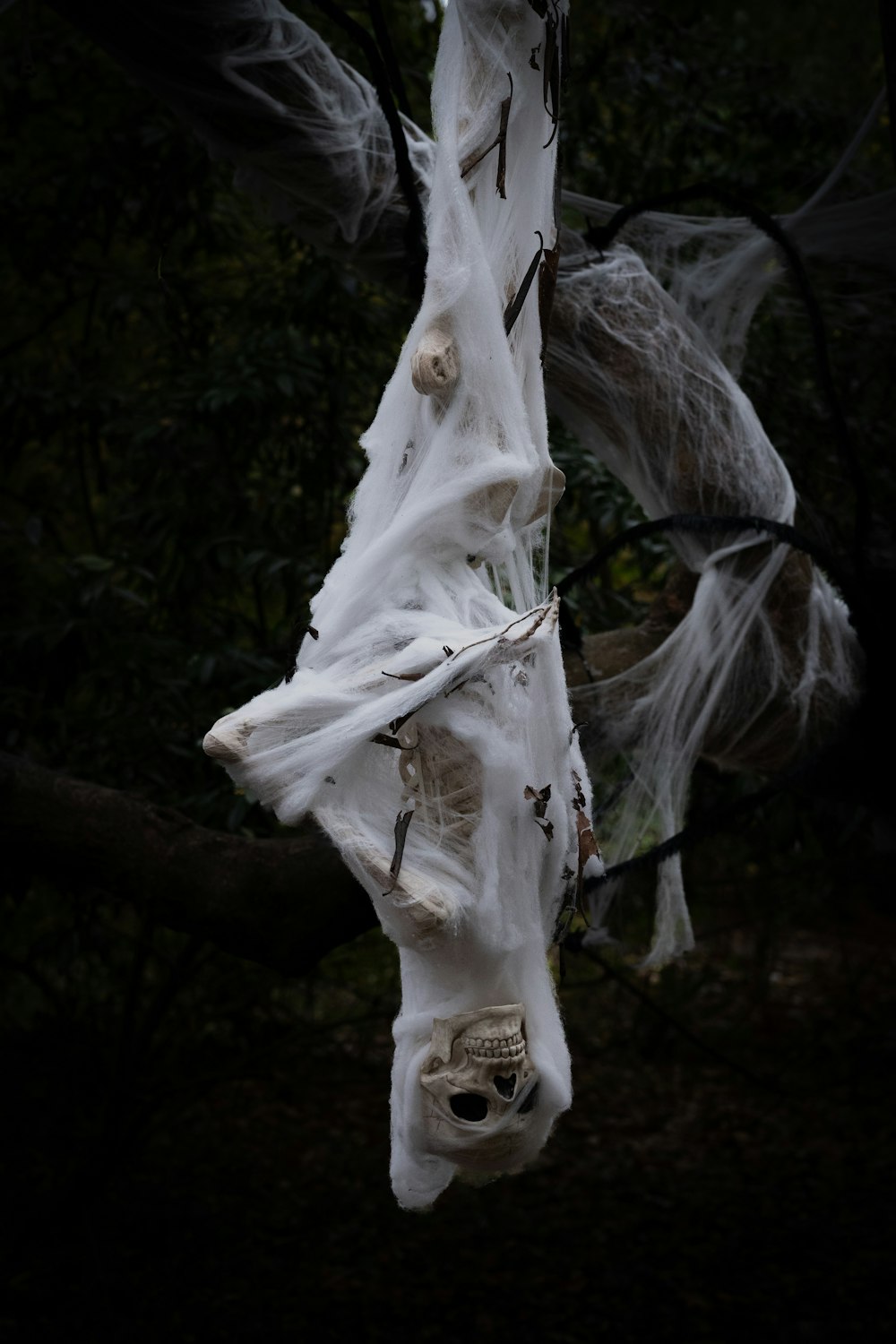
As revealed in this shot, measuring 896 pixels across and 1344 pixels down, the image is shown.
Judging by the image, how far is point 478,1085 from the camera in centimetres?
102

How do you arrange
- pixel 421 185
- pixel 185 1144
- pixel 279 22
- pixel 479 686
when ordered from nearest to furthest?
pixel 479 686, pixel 279 22, pixel 421 185, pixel 185 1144

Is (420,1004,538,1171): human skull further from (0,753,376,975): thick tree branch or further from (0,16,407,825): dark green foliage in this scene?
(0,16,407,825): dark green foliage

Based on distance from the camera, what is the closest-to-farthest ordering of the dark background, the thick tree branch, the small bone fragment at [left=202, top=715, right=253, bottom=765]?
the small bone fragment at [left=202, top=715, right=253, bottom=765] → the thick tree branch → the dark background

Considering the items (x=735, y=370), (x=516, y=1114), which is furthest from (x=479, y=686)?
(x=735, y=370)

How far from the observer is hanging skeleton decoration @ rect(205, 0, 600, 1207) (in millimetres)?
1012

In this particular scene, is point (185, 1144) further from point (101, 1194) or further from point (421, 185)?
point (421, 185)

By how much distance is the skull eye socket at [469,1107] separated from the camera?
103cm

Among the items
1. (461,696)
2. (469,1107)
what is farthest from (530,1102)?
(461,696)

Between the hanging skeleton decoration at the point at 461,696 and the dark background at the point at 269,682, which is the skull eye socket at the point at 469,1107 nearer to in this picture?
the hanging skeleton decoration at the point at 461,696

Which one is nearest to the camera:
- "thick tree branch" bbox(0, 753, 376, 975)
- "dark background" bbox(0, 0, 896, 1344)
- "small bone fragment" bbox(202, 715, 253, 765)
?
"small bone fragment" bbox(202, 715, 253, 765)

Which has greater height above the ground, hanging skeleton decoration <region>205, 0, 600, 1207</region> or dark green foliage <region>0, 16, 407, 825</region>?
hanging skeleton decoration <region>205, 0, 600, 1207</region>

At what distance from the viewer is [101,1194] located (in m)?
3.27

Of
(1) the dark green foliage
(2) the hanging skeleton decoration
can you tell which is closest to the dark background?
(1) the dark green foliage

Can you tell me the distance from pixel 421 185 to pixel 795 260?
54cm
